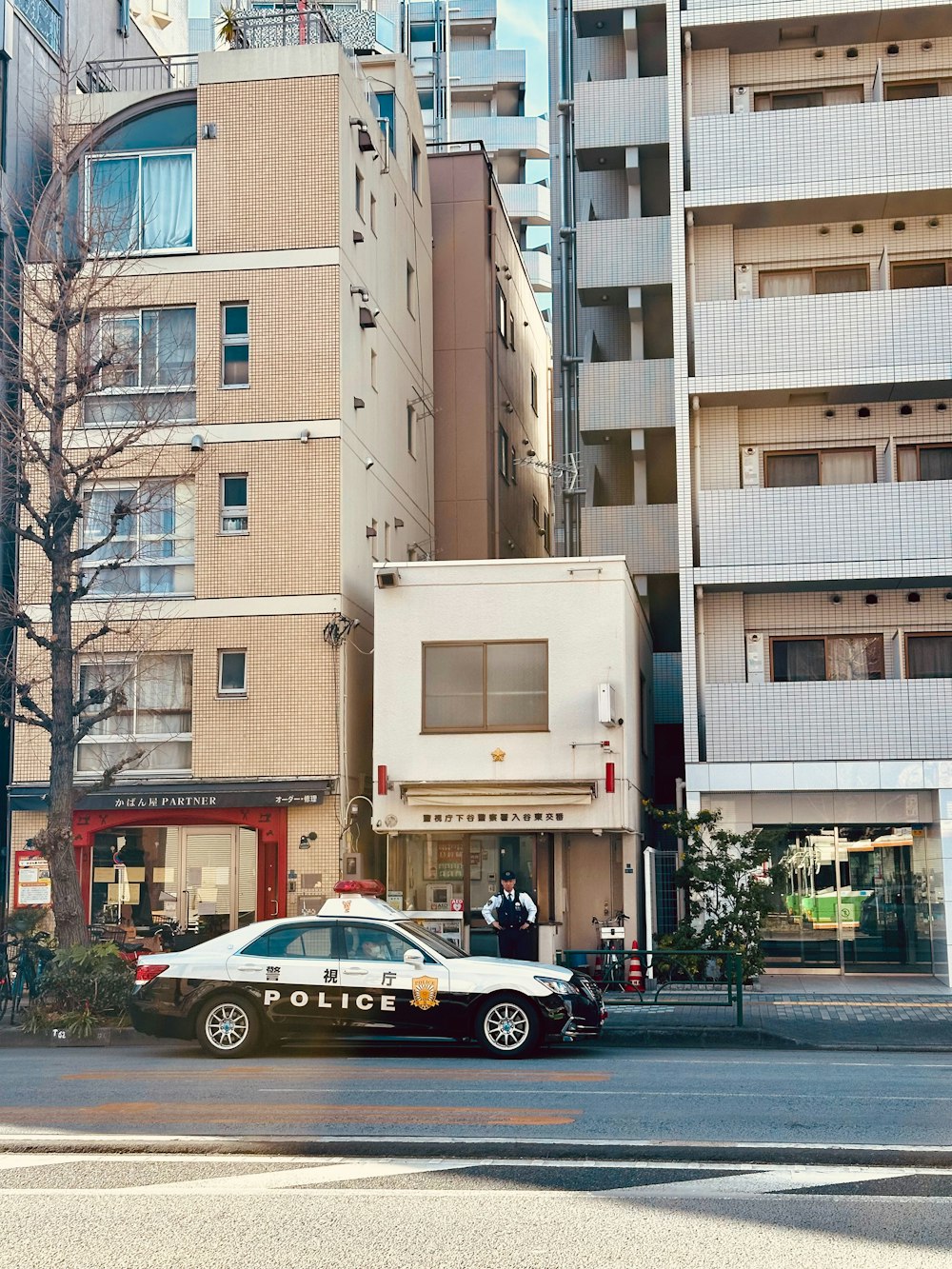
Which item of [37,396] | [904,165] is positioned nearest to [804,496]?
[904,165]

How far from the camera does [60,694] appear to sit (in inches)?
823

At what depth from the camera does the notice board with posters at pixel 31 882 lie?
25.2 metres

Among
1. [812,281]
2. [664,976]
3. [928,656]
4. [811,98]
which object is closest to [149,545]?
[664,976]

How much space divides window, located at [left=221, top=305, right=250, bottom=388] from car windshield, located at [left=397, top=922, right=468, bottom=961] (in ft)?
41.5

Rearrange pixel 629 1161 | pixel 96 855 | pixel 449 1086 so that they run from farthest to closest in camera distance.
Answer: pixel 96 855
pixel 449 1086
pixel 629 1161

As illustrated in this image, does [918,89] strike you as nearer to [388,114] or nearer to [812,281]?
[812,281]

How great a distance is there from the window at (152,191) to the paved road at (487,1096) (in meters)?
15.2

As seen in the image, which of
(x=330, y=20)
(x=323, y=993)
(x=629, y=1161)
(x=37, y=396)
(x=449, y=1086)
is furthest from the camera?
(x=330, y=20)

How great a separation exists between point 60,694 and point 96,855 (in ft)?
18.8

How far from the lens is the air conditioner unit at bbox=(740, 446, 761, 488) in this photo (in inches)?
1114

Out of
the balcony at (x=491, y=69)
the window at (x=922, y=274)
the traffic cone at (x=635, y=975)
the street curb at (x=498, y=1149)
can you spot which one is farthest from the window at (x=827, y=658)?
the balcony at (x=491, y=69)

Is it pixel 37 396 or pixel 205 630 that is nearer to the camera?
pixel 37 396

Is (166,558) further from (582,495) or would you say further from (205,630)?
(582,495)

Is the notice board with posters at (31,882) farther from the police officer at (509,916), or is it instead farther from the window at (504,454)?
the window at (504,454)
